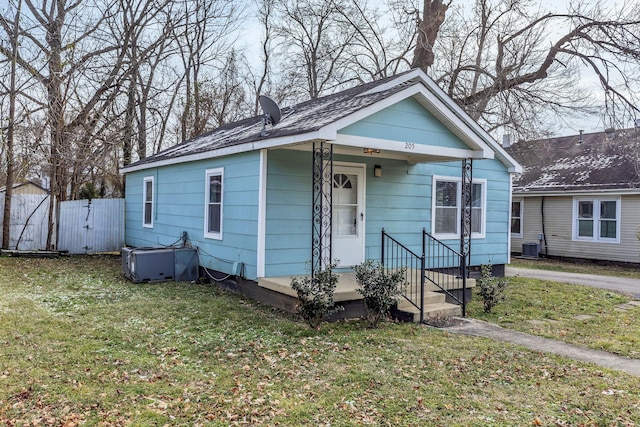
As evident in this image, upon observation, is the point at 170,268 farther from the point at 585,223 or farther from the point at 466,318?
the point at 585,223

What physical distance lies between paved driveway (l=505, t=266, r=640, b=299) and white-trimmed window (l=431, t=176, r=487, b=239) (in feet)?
8.60

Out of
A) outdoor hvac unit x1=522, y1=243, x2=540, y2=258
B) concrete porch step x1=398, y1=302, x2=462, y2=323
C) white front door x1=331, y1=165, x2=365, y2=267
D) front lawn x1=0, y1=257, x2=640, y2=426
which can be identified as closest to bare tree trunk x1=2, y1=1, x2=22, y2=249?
front lawn x1=0, y1=257, x2=640, y2=426

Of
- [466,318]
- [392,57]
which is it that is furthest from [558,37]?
[466,318]

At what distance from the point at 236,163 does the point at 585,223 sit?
1343 centimetres

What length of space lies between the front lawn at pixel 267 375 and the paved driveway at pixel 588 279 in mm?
6700

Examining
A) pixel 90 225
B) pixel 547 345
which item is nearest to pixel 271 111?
pixel 547 345

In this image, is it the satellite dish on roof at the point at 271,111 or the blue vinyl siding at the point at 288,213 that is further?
the satellite dish on roof at the point at 271,111

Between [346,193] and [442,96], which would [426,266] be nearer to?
[346,193]

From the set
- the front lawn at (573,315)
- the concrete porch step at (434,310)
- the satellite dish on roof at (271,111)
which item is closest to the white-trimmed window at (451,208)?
the front lawn at (573,315)

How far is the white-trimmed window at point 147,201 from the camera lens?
41.8 ft

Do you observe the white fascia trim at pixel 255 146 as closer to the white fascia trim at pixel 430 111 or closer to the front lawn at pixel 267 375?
the white fascia trim at pixel 430 111

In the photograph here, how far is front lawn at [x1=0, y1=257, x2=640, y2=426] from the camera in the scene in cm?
373

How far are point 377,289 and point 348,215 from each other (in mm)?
2920

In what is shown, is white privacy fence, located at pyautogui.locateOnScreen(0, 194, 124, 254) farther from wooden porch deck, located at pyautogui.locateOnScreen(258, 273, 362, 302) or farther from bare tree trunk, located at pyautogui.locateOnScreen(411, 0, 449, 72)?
bare tree trunk, located at pyautogui.locateOnScreen(411, 0, 449, 72)
